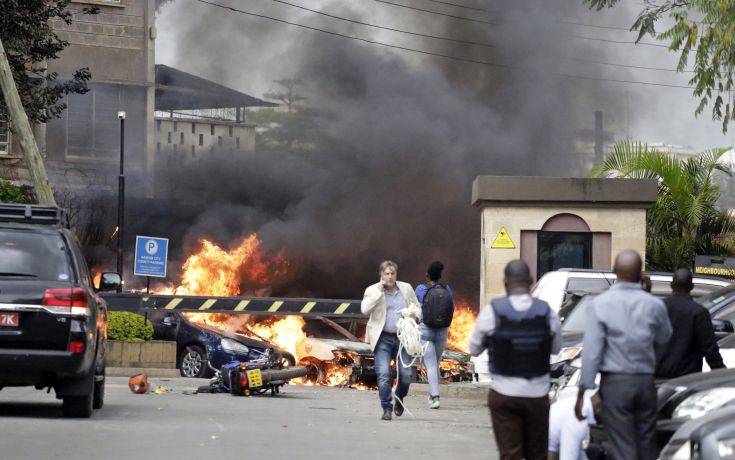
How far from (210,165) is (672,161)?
22.1 m

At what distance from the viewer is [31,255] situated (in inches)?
478

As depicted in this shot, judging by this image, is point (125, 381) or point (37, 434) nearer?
point (37, 434)

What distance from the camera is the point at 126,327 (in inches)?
870

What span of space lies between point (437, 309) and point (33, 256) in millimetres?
5439

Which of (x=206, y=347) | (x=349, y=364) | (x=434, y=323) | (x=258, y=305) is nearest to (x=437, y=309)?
(x=434, y=323)

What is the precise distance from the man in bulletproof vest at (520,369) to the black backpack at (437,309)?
8212 millimetres

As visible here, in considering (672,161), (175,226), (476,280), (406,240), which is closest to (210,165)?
(175,226)

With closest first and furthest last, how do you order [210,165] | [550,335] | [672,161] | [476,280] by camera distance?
[550,335] < [672,161] < [476,280] < [210,165]

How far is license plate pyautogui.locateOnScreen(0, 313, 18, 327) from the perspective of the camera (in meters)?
11.7

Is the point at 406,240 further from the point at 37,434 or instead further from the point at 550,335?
the point at 550,335

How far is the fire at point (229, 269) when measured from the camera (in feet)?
115

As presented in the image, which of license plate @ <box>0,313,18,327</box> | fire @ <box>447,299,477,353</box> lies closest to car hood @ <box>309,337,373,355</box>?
fire @ <box>447,299,477,353</box>

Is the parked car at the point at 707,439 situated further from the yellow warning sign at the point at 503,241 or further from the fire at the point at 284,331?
the fire at the point at 284,331

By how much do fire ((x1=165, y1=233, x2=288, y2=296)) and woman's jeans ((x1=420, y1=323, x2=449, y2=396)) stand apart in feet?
61.8
